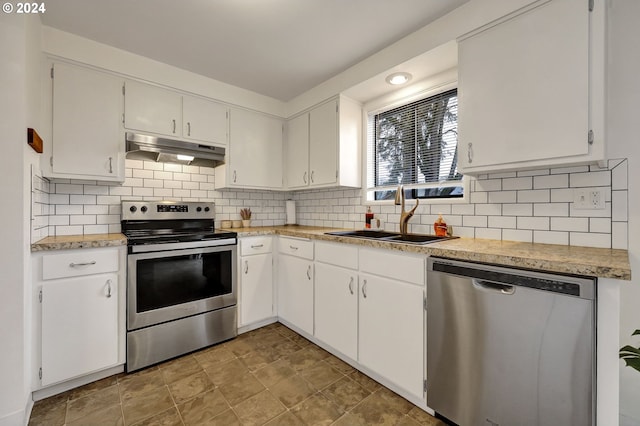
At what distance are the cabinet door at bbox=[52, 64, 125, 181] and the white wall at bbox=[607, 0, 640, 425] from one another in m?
3.24

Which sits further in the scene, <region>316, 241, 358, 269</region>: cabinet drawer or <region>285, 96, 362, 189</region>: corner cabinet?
<region>285, 96, 362, 189</region>: corner cabinet

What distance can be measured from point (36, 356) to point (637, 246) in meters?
3.39

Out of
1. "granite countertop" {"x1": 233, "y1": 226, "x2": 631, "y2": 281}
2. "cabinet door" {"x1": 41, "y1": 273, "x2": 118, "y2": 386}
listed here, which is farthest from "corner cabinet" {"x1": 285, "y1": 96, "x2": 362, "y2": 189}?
"cabinet door" {"x1": 41, "y1": 273, "x2": 118, "y2": 386}

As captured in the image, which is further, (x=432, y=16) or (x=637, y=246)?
(x=432, y=16)

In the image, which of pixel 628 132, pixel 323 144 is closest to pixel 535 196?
pixel 628 132

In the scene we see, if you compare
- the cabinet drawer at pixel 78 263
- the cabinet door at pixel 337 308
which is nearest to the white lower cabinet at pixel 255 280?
the cabinet door at pixel 337 308

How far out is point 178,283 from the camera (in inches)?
87.4

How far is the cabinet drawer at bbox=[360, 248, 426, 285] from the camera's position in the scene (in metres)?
1.59

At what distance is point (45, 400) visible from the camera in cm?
172

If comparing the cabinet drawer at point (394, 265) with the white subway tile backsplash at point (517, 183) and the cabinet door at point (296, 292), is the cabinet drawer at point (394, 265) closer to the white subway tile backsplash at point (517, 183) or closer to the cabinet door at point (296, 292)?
the cabinet door at point (296, 292)

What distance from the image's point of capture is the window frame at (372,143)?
212 cm

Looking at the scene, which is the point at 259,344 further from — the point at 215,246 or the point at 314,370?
the point at 215,246

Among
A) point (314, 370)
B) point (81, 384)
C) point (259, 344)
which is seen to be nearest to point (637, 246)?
point (314, 370)

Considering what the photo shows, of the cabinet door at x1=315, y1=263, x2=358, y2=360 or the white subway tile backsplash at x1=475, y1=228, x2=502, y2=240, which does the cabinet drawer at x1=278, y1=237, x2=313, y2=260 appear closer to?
the cabinet door at x1=315, y1=263, x2=358, y2=360
